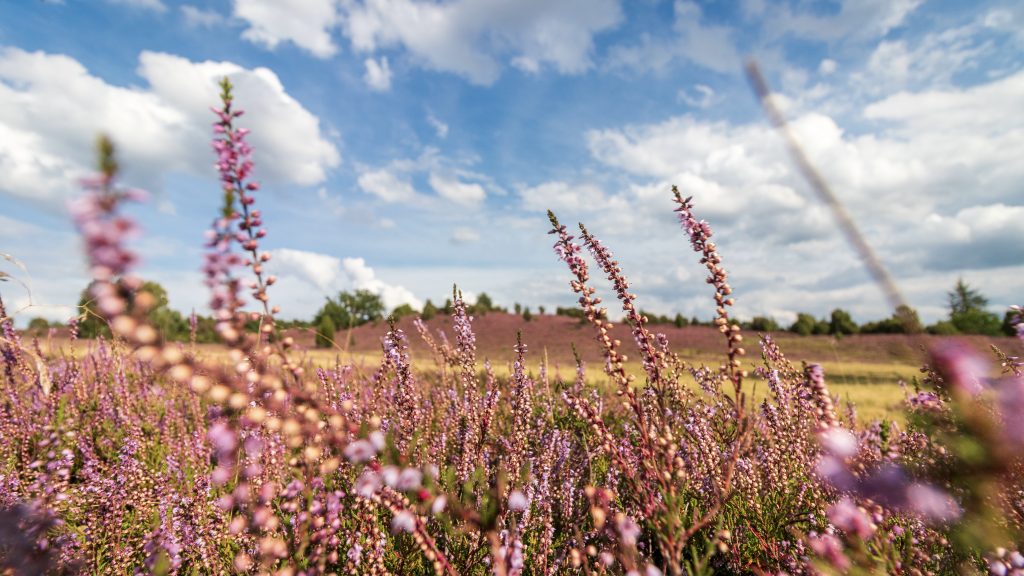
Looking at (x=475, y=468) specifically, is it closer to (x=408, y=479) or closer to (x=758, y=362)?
(x=408, y=479)

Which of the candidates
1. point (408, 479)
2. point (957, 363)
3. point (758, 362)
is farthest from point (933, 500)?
point (758, 362)

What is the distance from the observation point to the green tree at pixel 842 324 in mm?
35219

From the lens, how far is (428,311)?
134ft

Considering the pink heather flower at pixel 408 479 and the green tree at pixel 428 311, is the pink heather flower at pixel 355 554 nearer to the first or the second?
the pink heather flower at pixel 408 479

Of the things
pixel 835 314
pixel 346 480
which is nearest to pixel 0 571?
pixel 346 480

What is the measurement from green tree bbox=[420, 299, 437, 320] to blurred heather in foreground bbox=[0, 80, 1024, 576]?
32489mm

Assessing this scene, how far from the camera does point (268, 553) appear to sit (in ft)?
5.23

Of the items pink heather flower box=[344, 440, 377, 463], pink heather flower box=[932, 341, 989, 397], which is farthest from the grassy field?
pink heather flower box=[344, 440, 377, 463]

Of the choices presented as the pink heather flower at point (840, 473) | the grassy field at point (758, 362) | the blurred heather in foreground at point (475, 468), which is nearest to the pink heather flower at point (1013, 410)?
the blurred heather in foreground at point (475, 468)

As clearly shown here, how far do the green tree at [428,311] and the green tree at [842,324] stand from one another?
32.5 meters

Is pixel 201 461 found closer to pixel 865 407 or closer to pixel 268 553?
pixel 268 553

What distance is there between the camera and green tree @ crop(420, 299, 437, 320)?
130 feet

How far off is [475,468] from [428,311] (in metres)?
38.0

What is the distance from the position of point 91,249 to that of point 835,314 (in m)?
43.9
